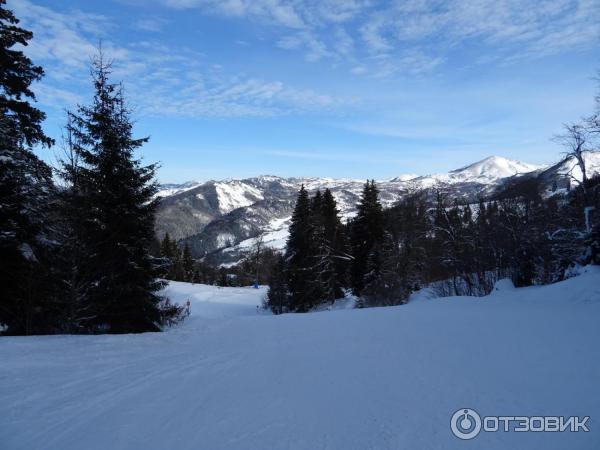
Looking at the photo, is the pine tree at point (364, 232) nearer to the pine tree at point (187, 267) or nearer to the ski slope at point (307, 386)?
the ski slope at point (307, 386)

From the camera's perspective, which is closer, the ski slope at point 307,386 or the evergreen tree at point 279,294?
the ski slope at point 307,386

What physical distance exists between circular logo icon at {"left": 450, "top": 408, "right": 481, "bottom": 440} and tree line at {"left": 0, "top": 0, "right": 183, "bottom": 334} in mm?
10472

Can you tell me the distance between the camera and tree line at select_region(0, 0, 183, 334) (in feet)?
34.7

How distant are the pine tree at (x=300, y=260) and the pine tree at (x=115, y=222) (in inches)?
743

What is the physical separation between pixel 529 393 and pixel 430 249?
26.3 meters

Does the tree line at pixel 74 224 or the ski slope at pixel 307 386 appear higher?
the tree line at pixel 74 224

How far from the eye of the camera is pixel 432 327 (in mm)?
9250

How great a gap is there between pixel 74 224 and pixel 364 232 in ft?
86.5

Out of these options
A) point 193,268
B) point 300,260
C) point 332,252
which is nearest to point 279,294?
point 300,260

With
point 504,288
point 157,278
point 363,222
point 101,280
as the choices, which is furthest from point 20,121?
point 363,222

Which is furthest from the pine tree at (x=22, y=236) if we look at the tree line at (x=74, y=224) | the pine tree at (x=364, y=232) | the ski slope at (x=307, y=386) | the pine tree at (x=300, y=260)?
the pine tree at (x=364, y=232)

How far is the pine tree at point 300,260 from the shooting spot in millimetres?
31297

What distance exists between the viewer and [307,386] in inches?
216

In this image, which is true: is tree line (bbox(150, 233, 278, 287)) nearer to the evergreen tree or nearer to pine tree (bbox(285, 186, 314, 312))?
the evergreen tree
